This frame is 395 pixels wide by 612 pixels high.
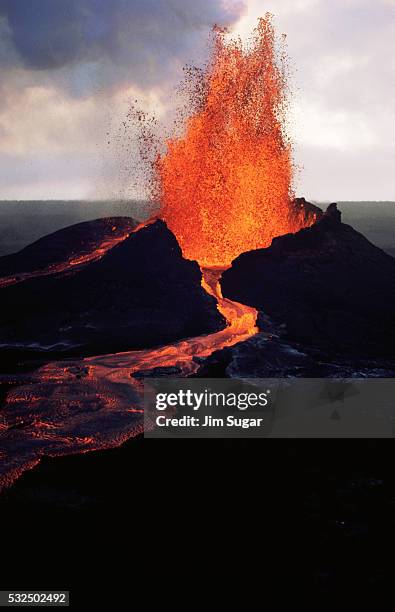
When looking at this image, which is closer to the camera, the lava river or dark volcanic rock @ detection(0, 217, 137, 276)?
the lava river

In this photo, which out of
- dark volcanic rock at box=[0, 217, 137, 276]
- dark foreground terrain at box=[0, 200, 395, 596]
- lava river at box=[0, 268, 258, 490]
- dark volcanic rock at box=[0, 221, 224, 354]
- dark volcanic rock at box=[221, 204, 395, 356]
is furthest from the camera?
dark volcanic rock at box=[0, 217, 137, 276]

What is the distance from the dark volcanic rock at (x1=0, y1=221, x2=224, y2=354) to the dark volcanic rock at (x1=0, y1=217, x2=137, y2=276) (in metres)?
3.59

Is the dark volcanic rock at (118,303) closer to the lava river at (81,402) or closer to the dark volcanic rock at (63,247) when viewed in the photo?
the lava river at (81,402)

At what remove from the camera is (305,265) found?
1722 cm

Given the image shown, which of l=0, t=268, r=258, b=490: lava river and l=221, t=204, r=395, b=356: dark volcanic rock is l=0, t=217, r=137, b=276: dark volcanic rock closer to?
l=221, t=204, r=395, b=356: dark volcanic rock

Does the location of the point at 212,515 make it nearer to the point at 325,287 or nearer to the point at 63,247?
the point at 325,287

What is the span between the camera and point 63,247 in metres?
21.0

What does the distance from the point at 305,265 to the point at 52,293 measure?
786 centimetres

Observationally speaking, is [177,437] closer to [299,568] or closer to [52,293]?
[299,568]

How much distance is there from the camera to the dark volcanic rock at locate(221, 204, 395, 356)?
1408 centimetres

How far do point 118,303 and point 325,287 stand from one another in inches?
245

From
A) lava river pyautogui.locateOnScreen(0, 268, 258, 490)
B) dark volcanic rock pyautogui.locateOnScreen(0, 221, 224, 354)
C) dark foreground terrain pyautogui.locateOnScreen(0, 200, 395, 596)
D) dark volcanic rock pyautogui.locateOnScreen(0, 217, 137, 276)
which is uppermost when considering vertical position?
dark volcanic rock pyautogui.locateOnScreen(0, 217, 137, 276)

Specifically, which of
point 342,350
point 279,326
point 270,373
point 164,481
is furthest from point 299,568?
point 279,326

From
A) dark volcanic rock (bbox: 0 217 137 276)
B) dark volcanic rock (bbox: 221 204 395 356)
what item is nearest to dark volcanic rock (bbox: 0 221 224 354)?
dark volcanic rock (bbox: 221 204 395 356)
